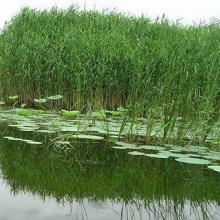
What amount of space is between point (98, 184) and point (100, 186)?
40 mm

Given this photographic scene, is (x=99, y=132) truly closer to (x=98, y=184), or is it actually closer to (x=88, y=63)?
(x=98, y=184)

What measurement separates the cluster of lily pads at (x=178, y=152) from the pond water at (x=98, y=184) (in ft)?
0.14

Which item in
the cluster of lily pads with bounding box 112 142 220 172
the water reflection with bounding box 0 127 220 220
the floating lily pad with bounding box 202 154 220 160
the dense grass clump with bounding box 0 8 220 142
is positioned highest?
the dense grass clump with bounding box 0 8 220 142

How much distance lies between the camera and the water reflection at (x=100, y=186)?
239cm

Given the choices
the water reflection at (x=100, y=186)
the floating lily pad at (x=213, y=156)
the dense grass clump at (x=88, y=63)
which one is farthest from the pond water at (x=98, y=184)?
the dense grass clump at (x=88, y=63)

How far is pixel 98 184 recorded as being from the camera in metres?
2.87

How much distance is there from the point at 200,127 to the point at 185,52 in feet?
10.9

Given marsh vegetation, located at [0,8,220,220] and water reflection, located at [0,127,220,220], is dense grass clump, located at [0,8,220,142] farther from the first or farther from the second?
water reflection, located at [0,127,220,220]

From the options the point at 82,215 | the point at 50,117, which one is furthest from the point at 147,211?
the point at 50,117

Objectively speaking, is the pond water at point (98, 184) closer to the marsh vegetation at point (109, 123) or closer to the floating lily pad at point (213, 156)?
the marsh vegetation at point (109, 123)

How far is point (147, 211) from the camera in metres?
2.40

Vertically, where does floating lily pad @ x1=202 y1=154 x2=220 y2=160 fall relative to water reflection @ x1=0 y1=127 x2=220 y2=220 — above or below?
above

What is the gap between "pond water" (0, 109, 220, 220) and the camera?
2.39 m

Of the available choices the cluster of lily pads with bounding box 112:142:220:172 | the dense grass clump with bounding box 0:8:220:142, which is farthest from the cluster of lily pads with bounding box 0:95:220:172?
the dense grass clump with bounding box 0:8:220:142
